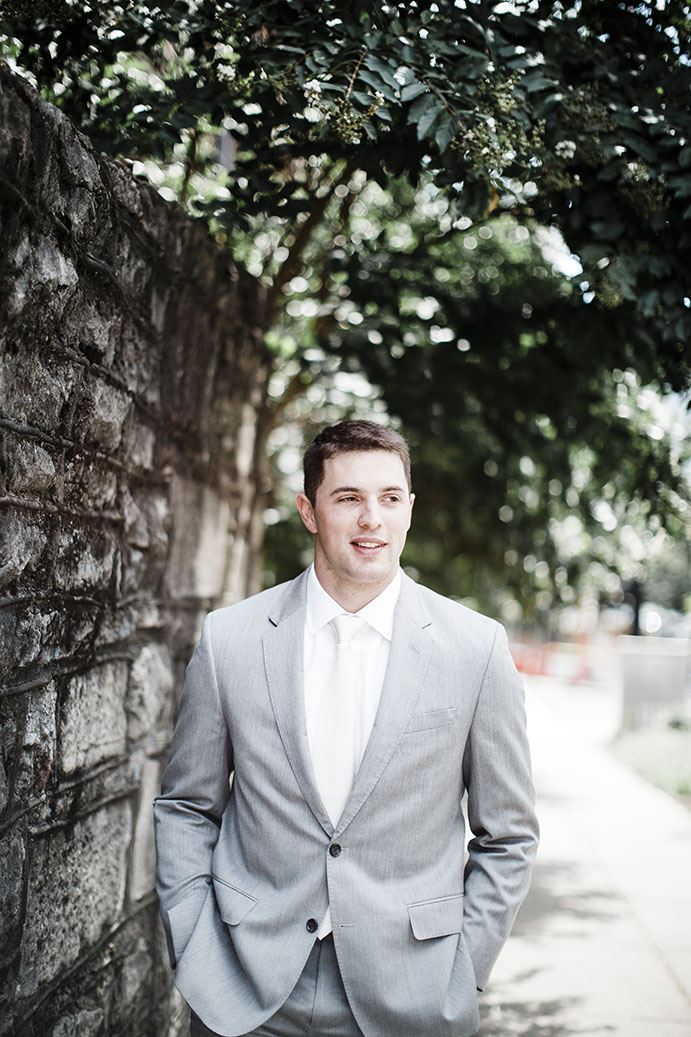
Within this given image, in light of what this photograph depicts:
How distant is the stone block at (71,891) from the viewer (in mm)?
2086

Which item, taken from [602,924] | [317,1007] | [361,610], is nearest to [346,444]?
[361,610]

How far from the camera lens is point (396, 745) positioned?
6.77ft

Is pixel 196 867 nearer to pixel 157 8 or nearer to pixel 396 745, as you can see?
pixel 396 745

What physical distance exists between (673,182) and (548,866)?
4.28 metres

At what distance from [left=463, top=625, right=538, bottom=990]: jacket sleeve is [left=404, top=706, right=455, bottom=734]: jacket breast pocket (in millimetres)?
72

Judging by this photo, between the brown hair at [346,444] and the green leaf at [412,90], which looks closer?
the brown hair at [346,444]

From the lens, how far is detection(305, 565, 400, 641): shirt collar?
222cm

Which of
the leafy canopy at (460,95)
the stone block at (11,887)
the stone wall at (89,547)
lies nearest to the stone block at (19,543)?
the stone wall at (89,547)

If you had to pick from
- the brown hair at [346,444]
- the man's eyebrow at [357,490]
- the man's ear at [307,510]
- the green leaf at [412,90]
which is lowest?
the man's ear at [307,510]

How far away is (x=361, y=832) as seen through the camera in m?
2.04

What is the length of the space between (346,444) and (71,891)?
130cm

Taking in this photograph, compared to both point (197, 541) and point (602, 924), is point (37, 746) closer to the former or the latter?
point (197, 541)

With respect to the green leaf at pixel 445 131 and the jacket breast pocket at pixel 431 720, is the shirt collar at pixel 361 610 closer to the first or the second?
the jacket breast pocket at pixel 431 720

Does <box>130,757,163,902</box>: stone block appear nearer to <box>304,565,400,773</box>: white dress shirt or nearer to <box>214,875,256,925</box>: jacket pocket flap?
<box>214,875,256,925</box>: jacket pocket flap
